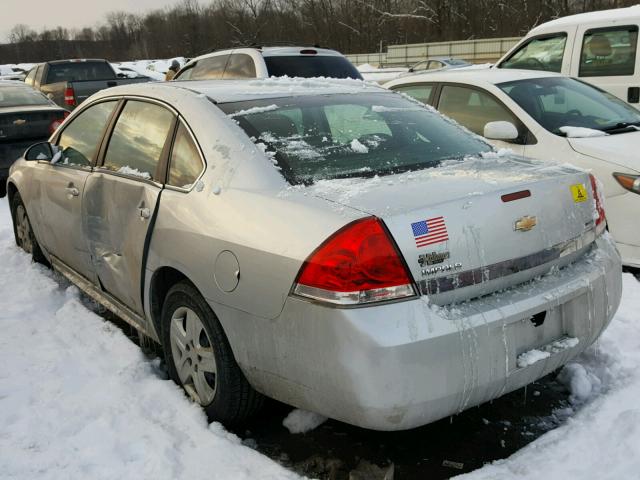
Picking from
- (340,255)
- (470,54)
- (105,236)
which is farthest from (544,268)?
(470,54)

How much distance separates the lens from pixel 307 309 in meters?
2.35

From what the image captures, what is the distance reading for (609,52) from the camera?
7574mm

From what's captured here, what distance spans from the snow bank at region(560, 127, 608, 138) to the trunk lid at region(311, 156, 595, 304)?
96.6 inches

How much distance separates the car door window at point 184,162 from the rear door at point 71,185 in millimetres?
950

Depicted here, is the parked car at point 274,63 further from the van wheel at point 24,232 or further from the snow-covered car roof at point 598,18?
the van wheel at point 24,232

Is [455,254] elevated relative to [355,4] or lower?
lower

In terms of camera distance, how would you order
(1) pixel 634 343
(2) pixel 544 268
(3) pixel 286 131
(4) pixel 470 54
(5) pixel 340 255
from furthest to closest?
1. (4) pixel 470 54
2. (1) pixel 634 343
3. (3) pixel 286 131
4. (2) pixel 544 268
5. (5) pixel 340 255

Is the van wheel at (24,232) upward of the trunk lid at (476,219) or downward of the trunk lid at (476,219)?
downward

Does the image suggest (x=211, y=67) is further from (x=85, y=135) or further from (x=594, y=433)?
(x=594, y=433)

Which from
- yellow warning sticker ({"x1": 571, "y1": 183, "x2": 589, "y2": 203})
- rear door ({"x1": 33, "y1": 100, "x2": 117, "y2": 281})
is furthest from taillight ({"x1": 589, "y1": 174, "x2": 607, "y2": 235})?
rear door ({"x1": 33, "y1": 100, "x2": 117, "y2": 281})

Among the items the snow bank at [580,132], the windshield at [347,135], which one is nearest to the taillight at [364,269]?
the windshield at [347,135]

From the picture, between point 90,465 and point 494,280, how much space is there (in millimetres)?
1767

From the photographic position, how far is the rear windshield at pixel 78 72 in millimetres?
16047

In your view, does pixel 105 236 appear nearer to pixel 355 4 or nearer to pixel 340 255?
pixel 340 255
